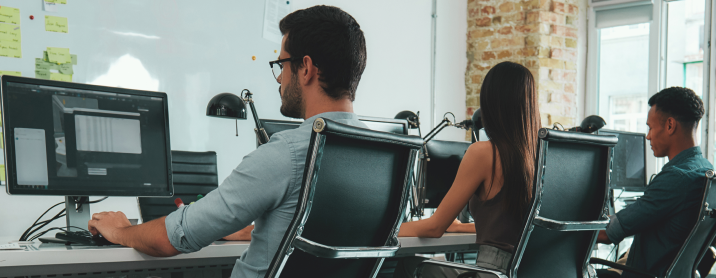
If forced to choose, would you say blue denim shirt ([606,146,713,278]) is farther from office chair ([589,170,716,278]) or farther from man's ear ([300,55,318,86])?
man's ear ([300,55,318,86])

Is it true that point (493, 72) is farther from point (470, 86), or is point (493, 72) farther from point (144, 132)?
point (470, 86)

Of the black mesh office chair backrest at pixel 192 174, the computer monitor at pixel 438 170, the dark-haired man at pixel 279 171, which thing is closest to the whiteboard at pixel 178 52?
the black mesh office chair backrest at pixel 192 174

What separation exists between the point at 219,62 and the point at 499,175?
2.03 metres

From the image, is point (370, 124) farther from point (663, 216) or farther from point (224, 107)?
point (663, 216)

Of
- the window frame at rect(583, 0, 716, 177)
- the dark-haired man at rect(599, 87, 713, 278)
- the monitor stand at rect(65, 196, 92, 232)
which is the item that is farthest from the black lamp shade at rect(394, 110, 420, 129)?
the window frame at rect(583, 0, 716, 177)

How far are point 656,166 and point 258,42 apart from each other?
3.20 metres

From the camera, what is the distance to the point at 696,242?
1979 millimetres

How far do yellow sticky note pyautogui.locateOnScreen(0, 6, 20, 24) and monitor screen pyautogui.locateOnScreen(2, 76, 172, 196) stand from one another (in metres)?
1.31

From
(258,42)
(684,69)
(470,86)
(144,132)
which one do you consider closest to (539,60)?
(470,86)

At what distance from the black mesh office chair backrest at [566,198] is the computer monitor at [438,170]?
0.80 meters

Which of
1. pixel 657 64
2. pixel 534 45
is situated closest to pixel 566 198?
pixel 534 45

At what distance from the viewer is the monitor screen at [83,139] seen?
154 cm

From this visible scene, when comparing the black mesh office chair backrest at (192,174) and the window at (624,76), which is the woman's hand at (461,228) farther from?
the window at (624,76)

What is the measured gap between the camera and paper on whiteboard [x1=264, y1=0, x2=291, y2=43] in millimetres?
3545
